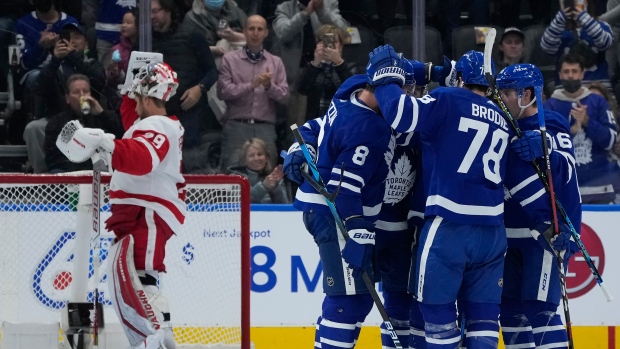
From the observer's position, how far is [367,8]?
634 cm

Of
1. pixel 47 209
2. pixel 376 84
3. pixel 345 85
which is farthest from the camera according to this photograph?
pixel 47 209

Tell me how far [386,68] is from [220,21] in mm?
2057

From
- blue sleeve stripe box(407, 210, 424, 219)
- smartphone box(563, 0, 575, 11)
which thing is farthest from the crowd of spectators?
blue sleeve stripe box(407, 210, 424, 219)

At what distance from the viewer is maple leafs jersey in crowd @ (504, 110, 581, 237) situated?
4656 millimetres

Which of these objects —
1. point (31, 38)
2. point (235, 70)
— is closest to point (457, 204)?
point (235, 70)

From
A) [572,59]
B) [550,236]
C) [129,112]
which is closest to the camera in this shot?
Answer: [550,236]

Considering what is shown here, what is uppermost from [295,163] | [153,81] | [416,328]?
[153,81]

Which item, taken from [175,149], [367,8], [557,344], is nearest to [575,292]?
[557,344]

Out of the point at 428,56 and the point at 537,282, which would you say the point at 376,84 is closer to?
the point at 537,282

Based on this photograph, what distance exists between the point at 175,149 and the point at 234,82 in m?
1.62

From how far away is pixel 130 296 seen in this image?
457cm

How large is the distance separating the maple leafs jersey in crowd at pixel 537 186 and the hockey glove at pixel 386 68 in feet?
1.98

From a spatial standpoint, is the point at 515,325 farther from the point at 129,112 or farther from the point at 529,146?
the point at 129,112

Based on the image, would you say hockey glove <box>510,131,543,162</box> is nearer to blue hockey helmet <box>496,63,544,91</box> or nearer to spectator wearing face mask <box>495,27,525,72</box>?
blue hockey helmet <box>496,63,544,91</box>
